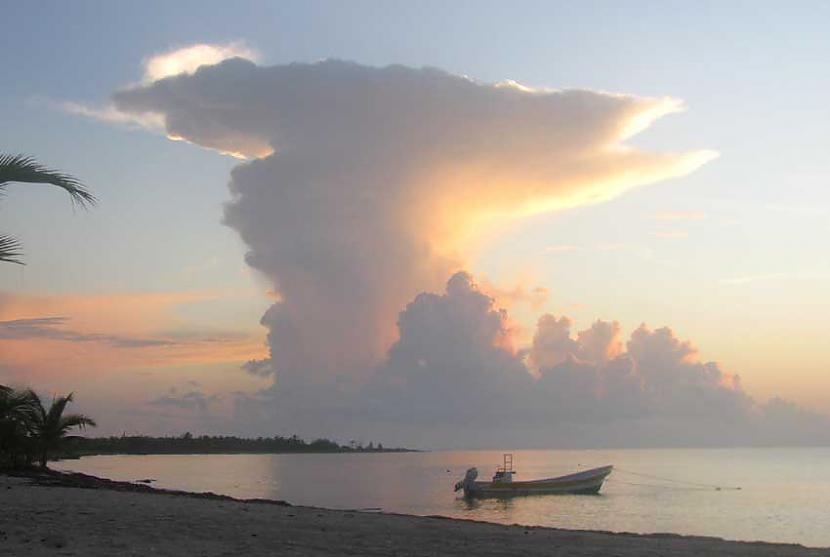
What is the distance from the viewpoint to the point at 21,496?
69.6 ft

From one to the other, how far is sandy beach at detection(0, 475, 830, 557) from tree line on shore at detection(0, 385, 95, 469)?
11476 millimetres

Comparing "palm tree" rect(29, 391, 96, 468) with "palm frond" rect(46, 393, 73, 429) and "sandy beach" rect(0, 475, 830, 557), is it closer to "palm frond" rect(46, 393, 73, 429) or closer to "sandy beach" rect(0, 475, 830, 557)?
"palm frond" rect(46, 393, 73, 429)

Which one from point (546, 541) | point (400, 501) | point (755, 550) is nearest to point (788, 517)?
point (400, 501)

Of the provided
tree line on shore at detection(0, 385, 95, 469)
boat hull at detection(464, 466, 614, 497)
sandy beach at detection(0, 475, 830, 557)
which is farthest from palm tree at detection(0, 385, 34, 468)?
boat hull at detection(464, 466, 614, 497)

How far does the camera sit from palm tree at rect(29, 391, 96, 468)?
4047cm

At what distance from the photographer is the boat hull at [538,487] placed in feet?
228

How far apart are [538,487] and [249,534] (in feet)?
186

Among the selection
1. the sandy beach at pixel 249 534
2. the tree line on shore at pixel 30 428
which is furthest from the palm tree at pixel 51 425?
the sandy beach at pixel 249 534

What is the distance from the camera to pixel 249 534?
54.6ft

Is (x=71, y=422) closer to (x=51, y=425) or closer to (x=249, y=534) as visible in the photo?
(x=51, y=425)

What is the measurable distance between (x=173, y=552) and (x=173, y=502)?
1116 cm

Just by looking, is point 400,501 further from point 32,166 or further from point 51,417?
point 32,166

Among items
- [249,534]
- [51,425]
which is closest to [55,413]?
[51,425]

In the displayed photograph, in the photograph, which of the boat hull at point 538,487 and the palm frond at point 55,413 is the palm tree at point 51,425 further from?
the boat hull at point 538,487
